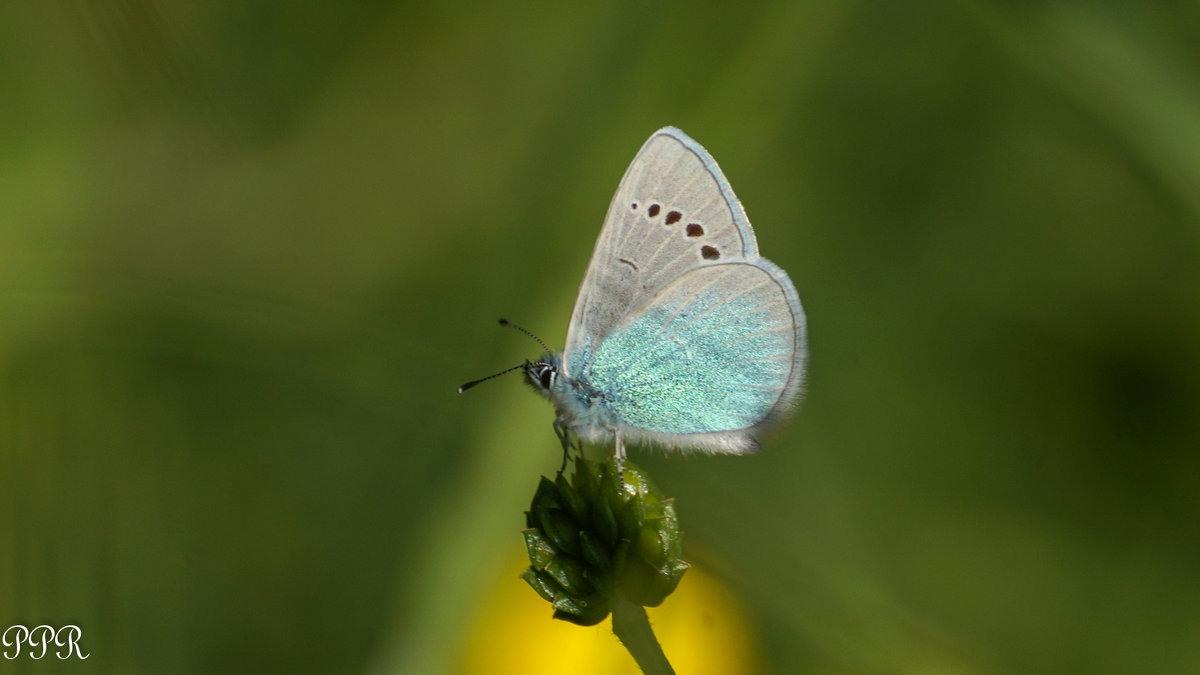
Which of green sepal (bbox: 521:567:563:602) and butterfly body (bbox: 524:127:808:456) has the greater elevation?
butterfly body (bbox: 524:127:808:456)

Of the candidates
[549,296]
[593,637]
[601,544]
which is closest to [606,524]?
[601,544]

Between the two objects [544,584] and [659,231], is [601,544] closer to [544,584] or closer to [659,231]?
[544,584]

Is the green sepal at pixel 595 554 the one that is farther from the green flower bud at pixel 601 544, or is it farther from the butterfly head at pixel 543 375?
the butterfly head at pixel 543 375

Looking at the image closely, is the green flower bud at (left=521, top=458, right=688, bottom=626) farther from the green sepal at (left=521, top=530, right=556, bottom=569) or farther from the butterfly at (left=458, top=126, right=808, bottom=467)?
the butterfly at (left=458, top=126, right=808, bottom=467)

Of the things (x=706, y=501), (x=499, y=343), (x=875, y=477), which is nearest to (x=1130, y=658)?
(x=875, y=477)

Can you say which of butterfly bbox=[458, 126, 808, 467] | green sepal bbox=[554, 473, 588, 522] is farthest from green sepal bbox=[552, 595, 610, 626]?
butterfly bbox=[458, 126, 808, 467]

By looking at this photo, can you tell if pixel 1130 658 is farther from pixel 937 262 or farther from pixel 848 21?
pixel 848 21
